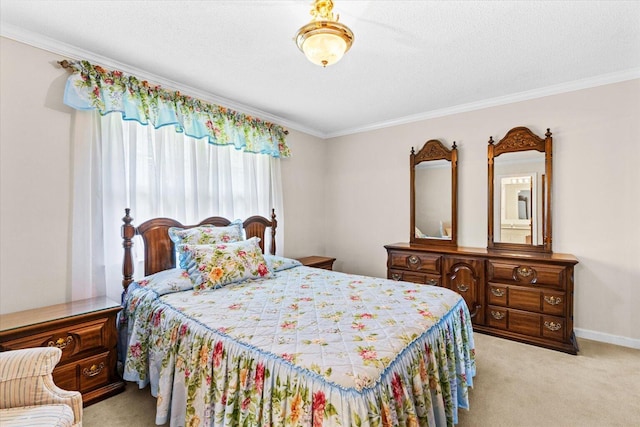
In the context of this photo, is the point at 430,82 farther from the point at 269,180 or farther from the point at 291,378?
the point at 291,378

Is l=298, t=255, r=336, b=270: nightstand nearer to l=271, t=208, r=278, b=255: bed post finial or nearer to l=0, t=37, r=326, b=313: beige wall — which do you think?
l=271, t=208, r=278, b=255: bed post finial

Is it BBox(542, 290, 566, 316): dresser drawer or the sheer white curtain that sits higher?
the sheer white curtain

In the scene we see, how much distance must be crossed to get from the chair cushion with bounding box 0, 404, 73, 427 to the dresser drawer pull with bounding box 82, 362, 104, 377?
0.76 metres

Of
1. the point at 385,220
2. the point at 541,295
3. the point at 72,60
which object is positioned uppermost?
the point at 72,60

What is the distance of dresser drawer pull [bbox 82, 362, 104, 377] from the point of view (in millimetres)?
2006

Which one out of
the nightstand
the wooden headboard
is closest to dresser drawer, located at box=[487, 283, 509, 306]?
the nightstand

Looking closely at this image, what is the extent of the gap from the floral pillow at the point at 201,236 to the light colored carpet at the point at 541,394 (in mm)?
1035

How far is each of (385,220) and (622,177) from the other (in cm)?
242

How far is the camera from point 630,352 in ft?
8.84

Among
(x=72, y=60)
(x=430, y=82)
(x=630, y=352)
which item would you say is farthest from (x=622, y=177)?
(x=72, y=60)

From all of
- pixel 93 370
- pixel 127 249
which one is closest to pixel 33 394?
pixel 93 370

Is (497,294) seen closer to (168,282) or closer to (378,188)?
(378,188)

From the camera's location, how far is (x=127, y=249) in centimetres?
245

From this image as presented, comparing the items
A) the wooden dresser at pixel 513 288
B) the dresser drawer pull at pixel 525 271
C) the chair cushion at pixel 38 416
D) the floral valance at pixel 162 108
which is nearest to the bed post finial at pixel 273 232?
the floral valance at pixel 162 108
